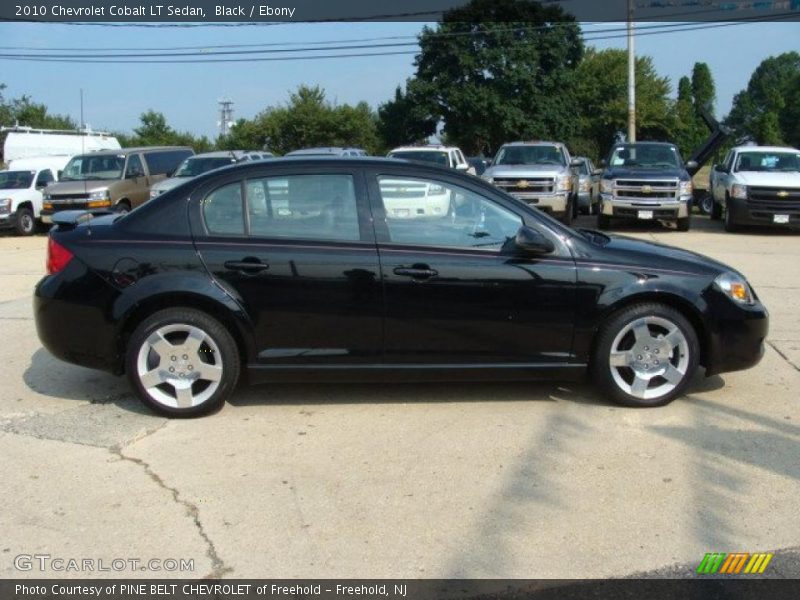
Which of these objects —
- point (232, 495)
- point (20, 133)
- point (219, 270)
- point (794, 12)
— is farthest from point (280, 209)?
point (794, 12)

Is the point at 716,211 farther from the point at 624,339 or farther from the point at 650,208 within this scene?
the point at 624,339

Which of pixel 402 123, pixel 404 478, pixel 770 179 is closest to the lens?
pixel 404 478

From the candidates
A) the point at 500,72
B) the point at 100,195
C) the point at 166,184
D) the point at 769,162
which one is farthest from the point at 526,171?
the point at 500,72

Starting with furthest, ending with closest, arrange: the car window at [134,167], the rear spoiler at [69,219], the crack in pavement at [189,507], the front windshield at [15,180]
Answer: the front windshield at [15,180] → the car window at [134,167] → the rear spoiler at [69,219] → the crack in pavement at [189,507]

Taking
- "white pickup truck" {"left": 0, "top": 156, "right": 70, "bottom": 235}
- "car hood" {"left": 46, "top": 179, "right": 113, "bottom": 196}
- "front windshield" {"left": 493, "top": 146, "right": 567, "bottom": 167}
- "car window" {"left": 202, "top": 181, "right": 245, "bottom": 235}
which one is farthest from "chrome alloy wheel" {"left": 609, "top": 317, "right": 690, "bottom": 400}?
"white pickup truck" {"left": 0, "top": 156, "right": 70, "bottom": 235}

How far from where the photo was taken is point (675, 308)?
533 cm

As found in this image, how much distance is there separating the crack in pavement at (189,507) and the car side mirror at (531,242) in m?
2.46

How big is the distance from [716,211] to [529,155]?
4.90 m

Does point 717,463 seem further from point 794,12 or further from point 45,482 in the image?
point 794,12

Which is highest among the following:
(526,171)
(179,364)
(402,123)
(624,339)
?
(402,123)

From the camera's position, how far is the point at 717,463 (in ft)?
14.8

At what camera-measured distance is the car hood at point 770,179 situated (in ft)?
53.3

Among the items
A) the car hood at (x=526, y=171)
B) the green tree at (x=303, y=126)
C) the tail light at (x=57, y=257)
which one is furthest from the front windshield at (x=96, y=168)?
the green tree at (x=303, y=126)

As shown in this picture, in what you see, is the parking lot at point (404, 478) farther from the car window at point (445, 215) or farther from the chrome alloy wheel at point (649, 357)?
the car window at point (445, 215)
